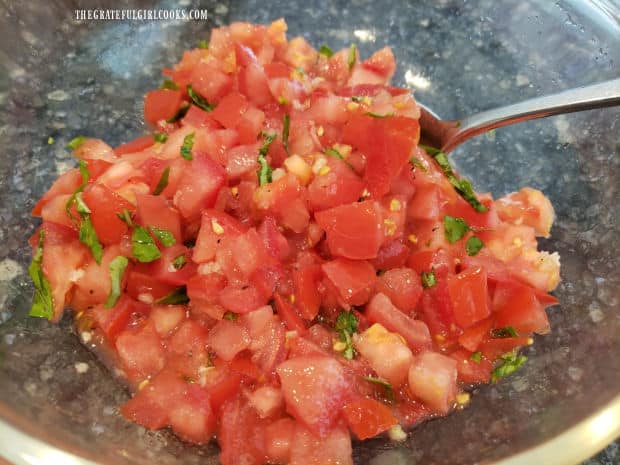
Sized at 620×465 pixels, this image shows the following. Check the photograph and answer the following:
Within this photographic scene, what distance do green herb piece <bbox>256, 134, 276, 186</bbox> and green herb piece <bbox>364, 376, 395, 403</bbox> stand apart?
67 cm

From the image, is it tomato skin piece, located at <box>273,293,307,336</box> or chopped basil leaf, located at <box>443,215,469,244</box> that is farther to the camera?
chopped basil leaf, located at <box>443,215,469,244</box>

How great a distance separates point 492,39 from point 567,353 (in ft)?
4.92

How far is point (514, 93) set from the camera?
235 cm

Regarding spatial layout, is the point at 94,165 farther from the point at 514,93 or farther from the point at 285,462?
the point at 514,93

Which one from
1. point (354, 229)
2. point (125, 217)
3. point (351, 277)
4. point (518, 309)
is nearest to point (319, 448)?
point (351, 277)


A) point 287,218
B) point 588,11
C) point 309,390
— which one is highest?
point 588,11

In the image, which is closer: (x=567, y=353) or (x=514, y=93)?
(x=567, y=353)

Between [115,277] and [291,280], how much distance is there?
0.53m

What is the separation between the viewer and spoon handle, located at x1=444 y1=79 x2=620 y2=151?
69.4 inches

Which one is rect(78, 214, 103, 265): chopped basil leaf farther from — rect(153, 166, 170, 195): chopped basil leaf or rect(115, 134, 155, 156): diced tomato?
rect(115, 134, 155, 156): diced tomato

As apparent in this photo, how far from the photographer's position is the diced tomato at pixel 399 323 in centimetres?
160

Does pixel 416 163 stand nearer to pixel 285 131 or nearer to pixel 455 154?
pixel 285 131

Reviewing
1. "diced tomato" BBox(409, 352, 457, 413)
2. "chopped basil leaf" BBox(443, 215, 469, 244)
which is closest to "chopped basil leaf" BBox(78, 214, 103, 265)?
"diced tomato" BBox(409, 352, 457, 413)

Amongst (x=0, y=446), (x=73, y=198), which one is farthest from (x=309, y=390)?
(x=73, y=198)
